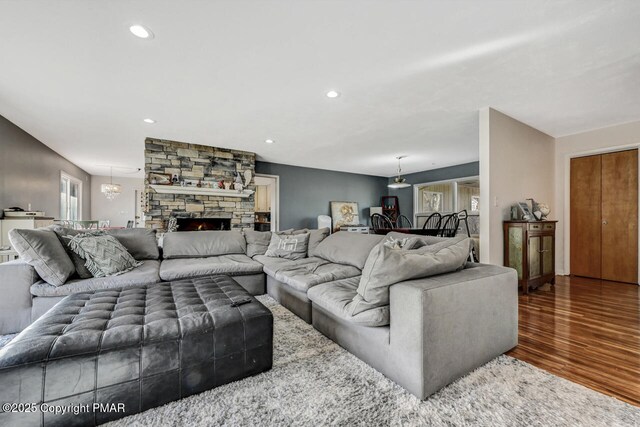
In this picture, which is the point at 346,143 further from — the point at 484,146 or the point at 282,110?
the point at 484,146

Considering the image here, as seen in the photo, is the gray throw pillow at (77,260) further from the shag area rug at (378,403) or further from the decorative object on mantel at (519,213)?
the decorative object on mantel at (519,213)

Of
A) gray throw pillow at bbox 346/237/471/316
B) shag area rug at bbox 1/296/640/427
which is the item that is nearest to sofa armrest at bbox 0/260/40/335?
shag area rug at bbox 1/296/640/427

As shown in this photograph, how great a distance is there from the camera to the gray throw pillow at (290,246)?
352 centimetres

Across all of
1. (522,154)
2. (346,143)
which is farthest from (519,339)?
(346,143)

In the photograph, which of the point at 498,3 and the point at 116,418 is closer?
the point at 116,418

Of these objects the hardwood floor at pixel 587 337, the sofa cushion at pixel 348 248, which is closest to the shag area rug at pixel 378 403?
the hardwood floor at pixel 587 337

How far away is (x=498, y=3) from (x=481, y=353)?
2.21m

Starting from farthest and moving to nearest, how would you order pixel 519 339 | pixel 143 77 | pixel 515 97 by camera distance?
pixel 515 97 < pixel 143 77 < pixel 519 339

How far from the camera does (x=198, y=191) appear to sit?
5195 millimetres

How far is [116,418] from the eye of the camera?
128 centimetres

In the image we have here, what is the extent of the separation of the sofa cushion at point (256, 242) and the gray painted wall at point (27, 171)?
3277 mm

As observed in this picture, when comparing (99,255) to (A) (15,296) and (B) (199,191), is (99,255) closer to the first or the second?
(A) (15,296)

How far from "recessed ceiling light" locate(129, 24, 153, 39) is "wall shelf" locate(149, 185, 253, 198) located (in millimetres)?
3261

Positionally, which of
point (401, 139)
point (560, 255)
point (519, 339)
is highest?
point (401, 139)
